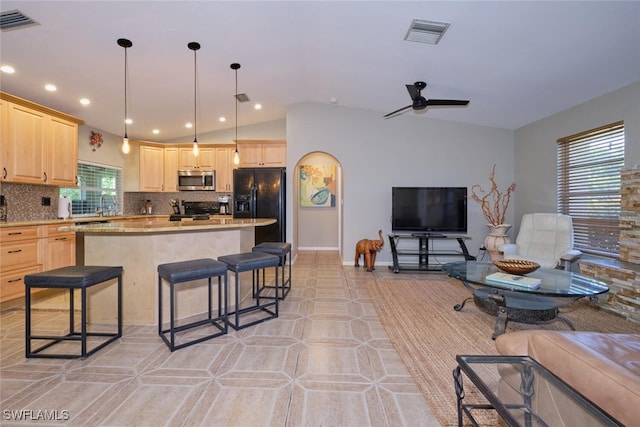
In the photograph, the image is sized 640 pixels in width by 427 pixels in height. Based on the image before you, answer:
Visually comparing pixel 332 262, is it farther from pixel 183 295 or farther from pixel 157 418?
pixel 157 418

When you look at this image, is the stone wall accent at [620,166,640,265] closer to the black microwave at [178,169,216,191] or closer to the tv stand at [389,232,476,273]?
the tv stand at [389,232,476,273]

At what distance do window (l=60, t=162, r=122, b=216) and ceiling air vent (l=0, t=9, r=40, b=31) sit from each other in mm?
2679

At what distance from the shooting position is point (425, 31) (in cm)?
276

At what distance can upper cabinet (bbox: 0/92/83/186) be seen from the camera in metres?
3.26

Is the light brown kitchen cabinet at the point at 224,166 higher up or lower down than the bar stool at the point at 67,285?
higher up

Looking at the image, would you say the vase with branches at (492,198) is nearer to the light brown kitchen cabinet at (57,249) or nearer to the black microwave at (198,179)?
the black microwave at (198,179)

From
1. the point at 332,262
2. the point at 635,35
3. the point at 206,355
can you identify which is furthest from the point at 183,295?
the point at 635,35

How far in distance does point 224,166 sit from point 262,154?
947mm

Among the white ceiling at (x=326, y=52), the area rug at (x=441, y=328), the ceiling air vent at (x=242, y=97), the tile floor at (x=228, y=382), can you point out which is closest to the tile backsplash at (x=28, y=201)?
the white ceiling at (x=326, y=52)

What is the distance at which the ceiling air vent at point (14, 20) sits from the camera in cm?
241

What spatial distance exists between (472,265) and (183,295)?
2955 mm

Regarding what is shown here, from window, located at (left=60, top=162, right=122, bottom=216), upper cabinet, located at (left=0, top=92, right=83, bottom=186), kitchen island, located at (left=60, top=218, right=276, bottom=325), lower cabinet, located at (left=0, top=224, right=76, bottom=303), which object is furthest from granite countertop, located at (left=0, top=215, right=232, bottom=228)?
kitchen island, located at (left=60, top=218, right=276, bottom=325)

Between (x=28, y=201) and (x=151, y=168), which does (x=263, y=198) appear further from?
(x=28, y=201)

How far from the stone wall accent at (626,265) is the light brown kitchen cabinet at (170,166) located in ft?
22.7
